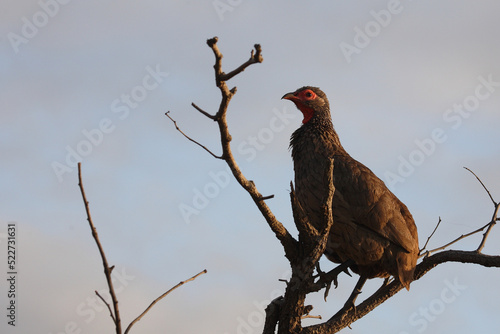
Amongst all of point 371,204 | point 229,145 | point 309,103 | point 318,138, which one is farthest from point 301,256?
point 309,103

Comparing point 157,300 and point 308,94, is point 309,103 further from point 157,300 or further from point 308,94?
point 157,300

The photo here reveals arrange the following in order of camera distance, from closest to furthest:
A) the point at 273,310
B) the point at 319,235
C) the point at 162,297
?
the point at 162,297 < the point at 319,235 < the point at 273,310

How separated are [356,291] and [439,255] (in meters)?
0.93

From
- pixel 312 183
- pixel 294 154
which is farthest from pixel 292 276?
Result: pixel 294 154

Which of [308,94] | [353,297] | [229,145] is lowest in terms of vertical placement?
[353,297]

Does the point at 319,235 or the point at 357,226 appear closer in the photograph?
the point at 319,235

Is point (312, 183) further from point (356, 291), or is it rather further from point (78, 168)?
point (78, 168)

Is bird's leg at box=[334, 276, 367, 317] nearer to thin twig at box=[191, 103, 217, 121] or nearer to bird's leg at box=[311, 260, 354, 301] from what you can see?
bird's leg at box=[311, 260, 354, 301]

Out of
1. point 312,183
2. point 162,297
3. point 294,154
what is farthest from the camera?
point 294,154

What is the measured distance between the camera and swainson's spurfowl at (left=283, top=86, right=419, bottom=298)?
568 centimetres

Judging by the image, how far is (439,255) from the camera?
5.55 m

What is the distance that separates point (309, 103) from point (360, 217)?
196 centimetres

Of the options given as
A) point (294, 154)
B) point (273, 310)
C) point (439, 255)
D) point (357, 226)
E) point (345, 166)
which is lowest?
point (439, 255)

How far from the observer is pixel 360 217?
579cm
